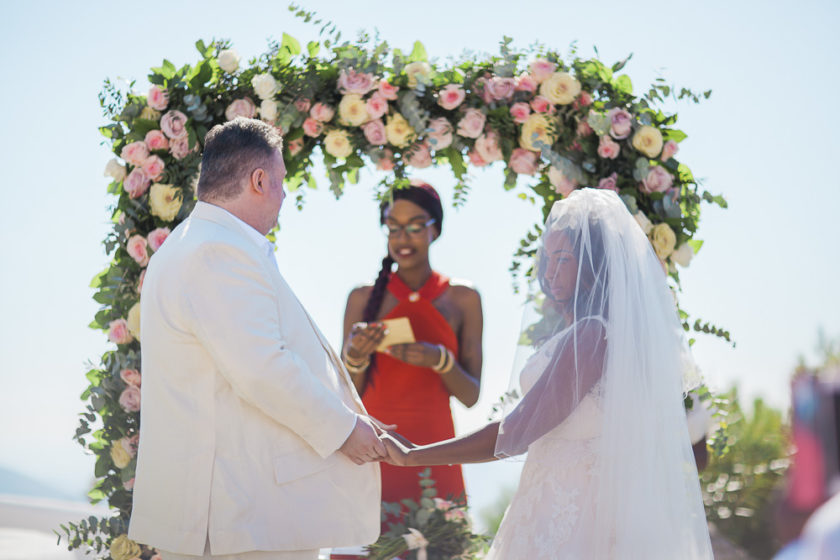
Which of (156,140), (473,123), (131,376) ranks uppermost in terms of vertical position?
(473,123)

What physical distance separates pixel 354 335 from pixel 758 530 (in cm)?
582

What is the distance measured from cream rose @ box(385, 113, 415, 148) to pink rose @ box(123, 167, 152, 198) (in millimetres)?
1465

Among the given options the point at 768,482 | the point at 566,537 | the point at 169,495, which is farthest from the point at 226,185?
the point at 768,482

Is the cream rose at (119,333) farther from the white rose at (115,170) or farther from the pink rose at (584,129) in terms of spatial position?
the pink rose at (584,129)

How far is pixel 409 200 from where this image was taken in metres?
5.66

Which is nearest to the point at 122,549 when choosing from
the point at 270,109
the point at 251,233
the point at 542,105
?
the point at 251,233

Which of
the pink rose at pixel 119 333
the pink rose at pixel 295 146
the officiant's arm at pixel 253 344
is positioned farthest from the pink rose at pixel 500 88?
the pink rose at pixel 119 333

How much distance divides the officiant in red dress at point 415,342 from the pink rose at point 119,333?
53.0 inches

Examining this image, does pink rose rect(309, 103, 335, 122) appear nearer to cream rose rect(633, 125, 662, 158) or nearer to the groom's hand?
cream rose rect(633, 125, 662, 158)

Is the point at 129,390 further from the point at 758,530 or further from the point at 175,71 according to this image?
the point at 758,530

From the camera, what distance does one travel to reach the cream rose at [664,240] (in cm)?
485

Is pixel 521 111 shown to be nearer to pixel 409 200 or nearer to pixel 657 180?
pixel 657 180

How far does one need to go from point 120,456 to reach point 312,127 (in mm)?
2199

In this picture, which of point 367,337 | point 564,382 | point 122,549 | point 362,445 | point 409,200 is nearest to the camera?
point 564,382
